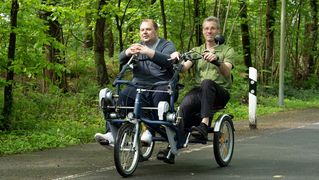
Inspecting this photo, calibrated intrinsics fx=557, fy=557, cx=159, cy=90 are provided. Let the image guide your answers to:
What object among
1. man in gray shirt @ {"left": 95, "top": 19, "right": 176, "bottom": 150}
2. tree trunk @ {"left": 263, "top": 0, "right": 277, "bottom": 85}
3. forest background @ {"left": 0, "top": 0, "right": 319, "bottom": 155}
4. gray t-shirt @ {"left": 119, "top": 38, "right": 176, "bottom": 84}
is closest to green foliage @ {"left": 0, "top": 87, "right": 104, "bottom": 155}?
forest background @ {"left": 0, "top": 0, "right": 319, "bottom": 155}

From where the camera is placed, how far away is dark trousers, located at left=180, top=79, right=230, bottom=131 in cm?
713

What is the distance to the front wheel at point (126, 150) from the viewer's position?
621 centimetres

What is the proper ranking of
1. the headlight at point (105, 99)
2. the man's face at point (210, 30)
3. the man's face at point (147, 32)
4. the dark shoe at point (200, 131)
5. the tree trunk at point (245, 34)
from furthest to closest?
1. the tree trunk at point (245, 34)
2. the man's face at point (210, 30)
3. the man's face at point (147, 32)
4. the dark shoe at point (200, 131)
5. the headlight at point (105, 99)

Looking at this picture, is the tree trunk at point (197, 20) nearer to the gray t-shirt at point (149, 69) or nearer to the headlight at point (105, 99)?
the gray t-shirt at point (149, 69)

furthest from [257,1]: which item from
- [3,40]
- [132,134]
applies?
[132,134]

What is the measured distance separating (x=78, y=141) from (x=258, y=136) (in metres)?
3.65

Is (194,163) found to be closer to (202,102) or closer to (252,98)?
(202,102)

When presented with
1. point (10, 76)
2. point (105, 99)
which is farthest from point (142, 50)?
point (10, 76)

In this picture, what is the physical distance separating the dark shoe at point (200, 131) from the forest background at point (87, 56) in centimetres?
327

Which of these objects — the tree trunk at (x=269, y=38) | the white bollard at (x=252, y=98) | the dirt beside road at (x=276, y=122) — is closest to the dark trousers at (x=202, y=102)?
the dirt beside road at (x=276, y=122)

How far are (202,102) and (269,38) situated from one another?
2151cm

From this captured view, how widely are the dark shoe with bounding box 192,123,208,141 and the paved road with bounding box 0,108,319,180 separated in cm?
45

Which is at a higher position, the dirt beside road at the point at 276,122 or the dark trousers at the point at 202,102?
the dark trousers at the point at 202,102

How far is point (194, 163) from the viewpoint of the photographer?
779 centimetres
